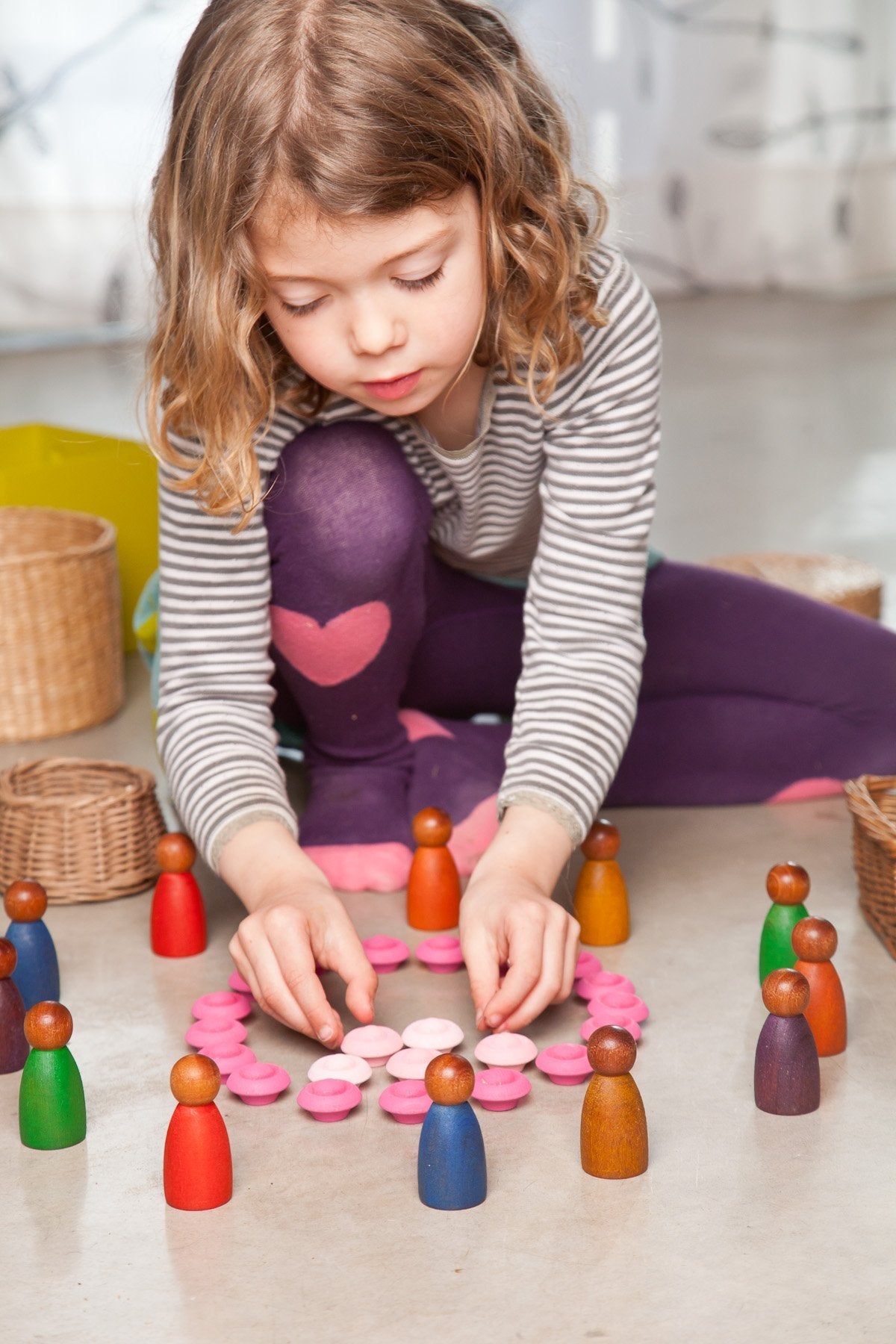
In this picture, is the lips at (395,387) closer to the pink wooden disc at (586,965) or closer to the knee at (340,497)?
the knee at (340,497)

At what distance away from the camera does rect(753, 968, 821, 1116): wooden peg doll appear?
95 centimetres

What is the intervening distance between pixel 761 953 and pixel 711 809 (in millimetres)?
378

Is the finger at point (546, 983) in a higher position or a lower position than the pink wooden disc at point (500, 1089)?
higher

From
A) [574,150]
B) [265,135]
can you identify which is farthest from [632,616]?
[265,135]

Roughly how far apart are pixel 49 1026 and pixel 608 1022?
1.19 ft

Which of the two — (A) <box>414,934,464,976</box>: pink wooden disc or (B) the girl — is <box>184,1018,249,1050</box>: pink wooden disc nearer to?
(B) the girl

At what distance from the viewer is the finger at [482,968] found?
40.1 inches

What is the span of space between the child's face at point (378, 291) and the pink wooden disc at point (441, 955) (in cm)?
40

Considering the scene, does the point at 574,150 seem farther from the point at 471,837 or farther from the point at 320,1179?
the point at 320,1179

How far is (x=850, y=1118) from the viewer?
96 centimetres

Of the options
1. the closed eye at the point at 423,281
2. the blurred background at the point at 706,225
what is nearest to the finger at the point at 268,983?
the closed eye at the point at 423,281

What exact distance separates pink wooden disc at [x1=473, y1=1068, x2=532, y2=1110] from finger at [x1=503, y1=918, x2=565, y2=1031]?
4 cm

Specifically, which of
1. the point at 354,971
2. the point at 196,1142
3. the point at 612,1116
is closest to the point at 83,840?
the point at 354,971

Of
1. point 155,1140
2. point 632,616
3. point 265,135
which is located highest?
point 265,135
